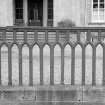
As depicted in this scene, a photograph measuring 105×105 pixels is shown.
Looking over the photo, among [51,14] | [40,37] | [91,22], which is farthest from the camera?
[51,14]

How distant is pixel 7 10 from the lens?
2208 cm

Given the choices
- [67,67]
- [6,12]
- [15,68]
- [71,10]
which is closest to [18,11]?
[6,12]


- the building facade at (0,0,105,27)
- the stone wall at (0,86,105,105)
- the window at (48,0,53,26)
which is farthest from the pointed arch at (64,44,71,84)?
the window at (48,0,53,26)

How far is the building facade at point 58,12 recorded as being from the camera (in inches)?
845

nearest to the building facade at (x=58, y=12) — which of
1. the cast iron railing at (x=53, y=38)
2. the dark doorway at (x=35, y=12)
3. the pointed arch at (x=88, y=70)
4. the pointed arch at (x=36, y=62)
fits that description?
the dark doorway at (x=35, y=12)

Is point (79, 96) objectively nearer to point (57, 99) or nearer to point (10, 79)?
point (57, 99)

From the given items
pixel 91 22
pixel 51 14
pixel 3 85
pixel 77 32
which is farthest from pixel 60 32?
pixel 51 14

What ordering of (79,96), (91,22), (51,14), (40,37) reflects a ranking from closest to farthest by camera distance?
(79,96), (40,37), (91,22), (51,14)

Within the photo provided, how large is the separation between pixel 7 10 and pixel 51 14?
3.19 metres

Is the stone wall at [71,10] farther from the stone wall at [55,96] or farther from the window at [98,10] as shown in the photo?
the stone wall at [55,96]

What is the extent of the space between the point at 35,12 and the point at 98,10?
4841 millimetres

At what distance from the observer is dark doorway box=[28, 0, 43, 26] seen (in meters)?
23.7

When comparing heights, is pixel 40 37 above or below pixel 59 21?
below

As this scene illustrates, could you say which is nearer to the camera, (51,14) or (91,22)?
(91,22)
